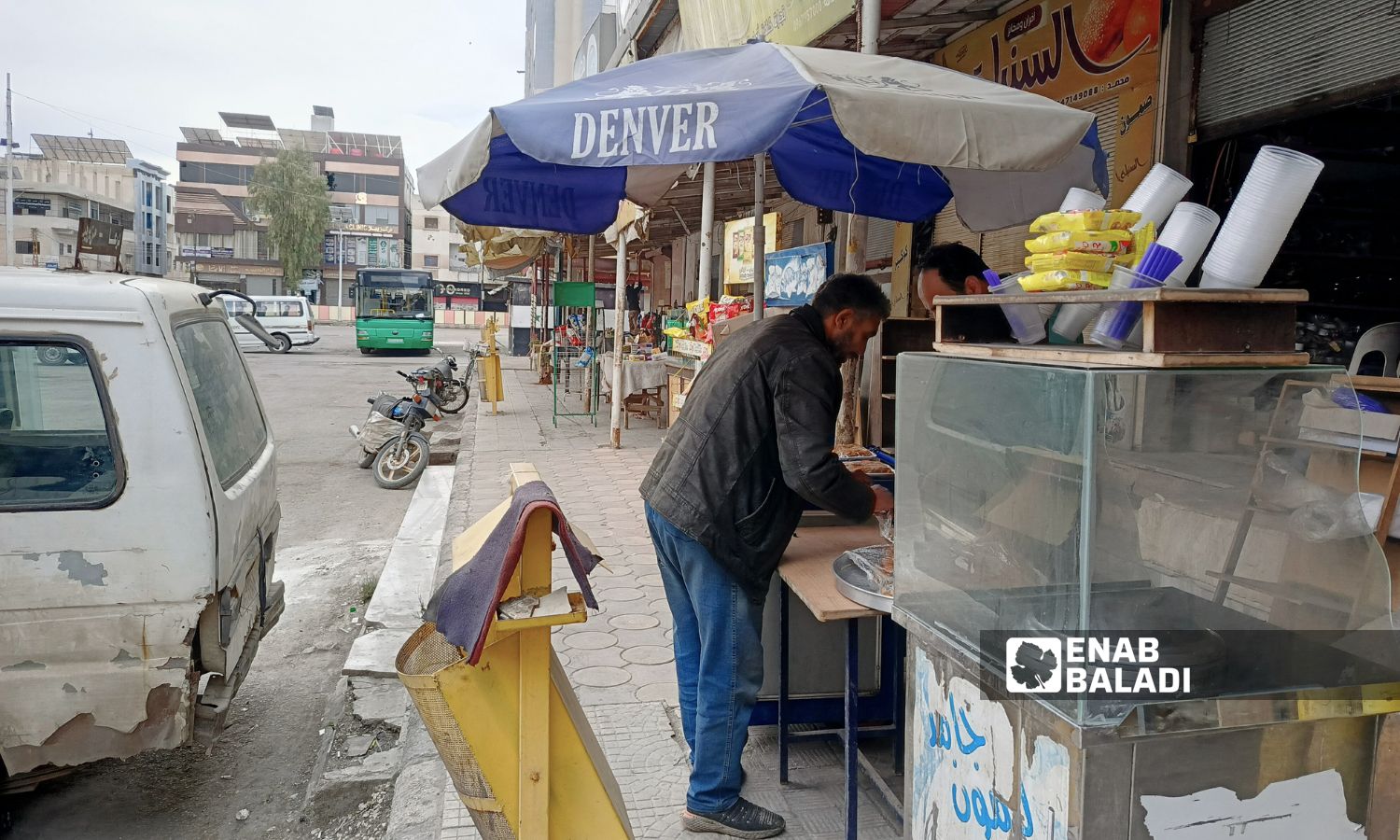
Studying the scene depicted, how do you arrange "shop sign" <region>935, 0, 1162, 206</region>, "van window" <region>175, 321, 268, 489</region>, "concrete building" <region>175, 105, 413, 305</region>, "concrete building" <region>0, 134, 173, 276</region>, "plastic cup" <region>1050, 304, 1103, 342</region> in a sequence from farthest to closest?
1. "concrete building" <region>175, 105, 413, 305</region>
2. "concrete building" <region>0, 134, 173, 276</region>
3. "shop sign" <region>935, 0, 1162, 206</region>
4. "van window" <region>175, 321, 268, 489</region>
5. "plastic cup" <region>1050, 304, 1103, 342</region>

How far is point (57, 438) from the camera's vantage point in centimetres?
309

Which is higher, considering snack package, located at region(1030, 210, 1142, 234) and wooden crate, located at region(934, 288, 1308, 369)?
snack package, located at region(1030, 210, 1142, 234)

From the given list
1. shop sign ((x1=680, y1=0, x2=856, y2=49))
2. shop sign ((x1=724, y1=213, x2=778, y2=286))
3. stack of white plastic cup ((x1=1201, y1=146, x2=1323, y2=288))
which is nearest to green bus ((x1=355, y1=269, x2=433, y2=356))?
shop sign ((x1=680, y1=0, x2=856, y2=49))

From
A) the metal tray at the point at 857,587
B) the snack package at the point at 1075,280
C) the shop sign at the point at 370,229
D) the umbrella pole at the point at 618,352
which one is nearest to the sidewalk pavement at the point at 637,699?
the metal tray at the point at 857,587

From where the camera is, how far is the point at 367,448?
10047 millimetres

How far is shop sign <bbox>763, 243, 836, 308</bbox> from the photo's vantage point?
575 centimetres

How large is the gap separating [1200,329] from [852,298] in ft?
4.34

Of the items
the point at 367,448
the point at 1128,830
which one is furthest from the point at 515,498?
the point at 367,448

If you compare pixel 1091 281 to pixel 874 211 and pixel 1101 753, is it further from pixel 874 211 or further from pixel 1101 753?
pixel 874 211

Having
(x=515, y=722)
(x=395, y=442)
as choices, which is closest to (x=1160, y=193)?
(x=515, y=722)

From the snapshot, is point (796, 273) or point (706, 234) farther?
point (706, 234)

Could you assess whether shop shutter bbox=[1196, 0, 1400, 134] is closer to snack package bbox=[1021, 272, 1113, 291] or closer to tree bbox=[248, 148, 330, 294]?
snack package bbox=[1021, 272, 1113, 291]

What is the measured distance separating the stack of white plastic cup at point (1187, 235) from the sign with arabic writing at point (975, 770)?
Result: 2.89 feet

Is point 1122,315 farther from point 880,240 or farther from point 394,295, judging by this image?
point 394,295
